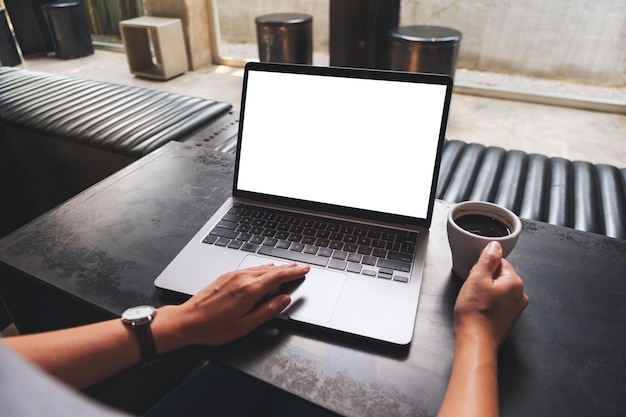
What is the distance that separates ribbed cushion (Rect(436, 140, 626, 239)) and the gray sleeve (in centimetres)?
136

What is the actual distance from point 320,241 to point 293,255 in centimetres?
6

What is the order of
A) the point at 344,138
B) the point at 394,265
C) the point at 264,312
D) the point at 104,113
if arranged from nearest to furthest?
the point at 264,312, the point at 394,265, the point at 344,138, the point at 104,113

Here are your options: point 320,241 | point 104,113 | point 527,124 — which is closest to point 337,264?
point 320,241

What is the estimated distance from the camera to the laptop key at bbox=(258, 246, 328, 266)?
2.53ft

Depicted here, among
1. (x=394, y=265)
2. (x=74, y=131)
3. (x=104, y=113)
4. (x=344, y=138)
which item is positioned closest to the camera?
(x=394, y=265)

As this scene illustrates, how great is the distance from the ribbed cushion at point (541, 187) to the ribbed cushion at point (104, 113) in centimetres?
125

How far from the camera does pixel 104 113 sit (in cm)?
220

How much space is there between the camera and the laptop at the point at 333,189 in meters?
0.74

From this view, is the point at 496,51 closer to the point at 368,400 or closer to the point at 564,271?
the point at 564,271

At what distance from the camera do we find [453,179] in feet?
5.12

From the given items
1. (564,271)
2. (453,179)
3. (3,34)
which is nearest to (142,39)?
(3,34)

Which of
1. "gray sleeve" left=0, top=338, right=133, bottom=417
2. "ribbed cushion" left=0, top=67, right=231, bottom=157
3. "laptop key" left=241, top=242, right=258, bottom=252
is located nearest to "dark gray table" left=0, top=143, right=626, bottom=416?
"laptop key" left=241, top=242, right=258, bottom=252

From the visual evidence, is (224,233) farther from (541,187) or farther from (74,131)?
(74,131)

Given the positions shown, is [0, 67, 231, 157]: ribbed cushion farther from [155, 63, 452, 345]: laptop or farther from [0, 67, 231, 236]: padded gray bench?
[155, 63, 452, 345]: laptop
